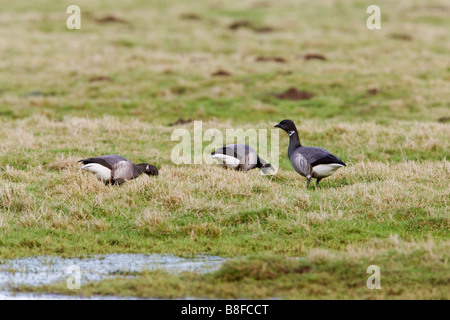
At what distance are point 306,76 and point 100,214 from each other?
68.7 ft

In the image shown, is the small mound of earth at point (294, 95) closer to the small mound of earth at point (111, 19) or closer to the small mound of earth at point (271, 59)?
the small mound of earth at point (271, 59)

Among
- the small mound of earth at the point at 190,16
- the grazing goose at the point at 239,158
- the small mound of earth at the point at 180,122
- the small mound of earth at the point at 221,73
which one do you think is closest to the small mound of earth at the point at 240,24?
the small mound of earth at the point at 190,16

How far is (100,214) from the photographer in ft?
37.3

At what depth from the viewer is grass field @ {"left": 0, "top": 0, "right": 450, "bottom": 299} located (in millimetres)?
8570

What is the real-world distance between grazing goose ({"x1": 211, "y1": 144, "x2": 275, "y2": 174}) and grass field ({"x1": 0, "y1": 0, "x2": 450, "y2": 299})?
20.1 inches

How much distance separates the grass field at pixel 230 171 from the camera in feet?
28.1

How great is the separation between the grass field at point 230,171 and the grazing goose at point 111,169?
14.0 inches

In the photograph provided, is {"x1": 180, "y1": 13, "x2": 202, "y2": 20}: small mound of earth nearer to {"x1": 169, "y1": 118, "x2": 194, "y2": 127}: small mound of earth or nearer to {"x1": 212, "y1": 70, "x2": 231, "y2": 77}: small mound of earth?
{"x1": 212, "y1": 70, "x2": 231, "y2": 77}: small mound of earth

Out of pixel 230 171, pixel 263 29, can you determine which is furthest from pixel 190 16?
pixel 230 171

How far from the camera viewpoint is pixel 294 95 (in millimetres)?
28125

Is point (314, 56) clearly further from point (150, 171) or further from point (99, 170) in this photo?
point (99, 170)

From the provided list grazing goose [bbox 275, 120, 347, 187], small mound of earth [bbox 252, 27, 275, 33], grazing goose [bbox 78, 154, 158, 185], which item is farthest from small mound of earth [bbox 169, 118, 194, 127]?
small mound of earth [bbox 252, 27, 275, 33]

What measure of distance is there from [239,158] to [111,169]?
139 inches
